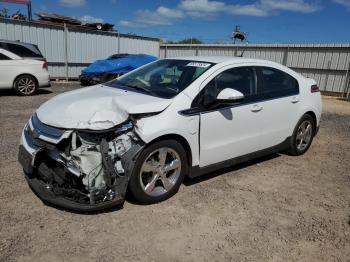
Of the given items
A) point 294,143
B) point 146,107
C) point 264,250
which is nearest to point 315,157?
point 294,143

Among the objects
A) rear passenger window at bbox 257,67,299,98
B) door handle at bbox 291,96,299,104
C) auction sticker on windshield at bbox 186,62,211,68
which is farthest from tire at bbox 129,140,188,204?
door handle at bbox 291,96,299,104

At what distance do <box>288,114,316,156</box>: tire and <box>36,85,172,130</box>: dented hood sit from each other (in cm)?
272

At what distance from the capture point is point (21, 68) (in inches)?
416

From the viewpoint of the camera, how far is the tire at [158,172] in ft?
11.9

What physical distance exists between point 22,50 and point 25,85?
109cm

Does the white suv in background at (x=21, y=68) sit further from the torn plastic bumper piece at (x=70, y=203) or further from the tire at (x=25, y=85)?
the torn plastic bumper piece at (x=70, y=203)

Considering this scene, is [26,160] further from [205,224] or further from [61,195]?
[205,224]

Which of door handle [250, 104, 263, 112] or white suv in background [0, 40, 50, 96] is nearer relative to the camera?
door handle [250, 104, 263, 112]

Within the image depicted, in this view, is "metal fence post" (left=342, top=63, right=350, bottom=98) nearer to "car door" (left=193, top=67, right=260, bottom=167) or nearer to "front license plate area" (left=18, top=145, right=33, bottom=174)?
"car door" (left=193, top=67, right=260, bottom=167)

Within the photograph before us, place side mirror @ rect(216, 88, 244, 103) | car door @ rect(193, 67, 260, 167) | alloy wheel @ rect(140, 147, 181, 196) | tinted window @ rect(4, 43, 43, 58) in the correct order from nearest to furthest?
alloy wheel @ rect(140, 147, 181, 196) < side mirror @ rect(216, 88, 244, 103) < car door @ rect(193, 67, 260, 167) < tinted window @ rect(4, 43, 43, 58)

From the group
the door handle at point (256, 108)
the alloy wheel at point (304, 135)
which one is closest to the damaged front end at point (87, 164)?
the door handle at point (256, 108)

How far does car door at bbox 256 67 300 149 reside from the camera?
15.9 ft

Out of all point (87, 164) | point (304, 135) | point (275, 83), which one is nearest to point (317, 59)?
point (304, 135)

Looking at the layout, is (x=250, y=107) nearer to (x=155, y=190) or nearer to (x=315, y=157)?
(x=155, y=190)
